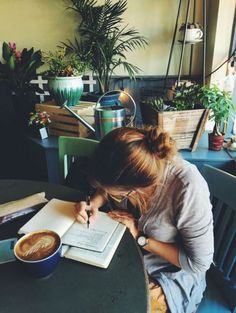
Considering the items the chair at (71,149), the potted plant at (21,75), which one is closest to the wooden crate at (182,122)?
the chair at (71,149)

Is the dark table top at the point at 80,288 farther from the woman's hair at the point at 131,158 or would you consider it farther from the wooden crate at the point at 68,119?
the wooden crate at the point at 68,119

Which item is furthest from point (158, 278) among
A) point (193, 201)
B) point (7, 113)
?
point (7, 113)

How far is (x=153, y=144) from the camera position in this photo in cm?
86

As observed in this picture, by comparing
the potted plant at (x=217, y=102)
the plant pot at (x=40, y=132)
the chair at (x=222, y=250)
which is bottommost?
the chair at (x=222, y=250)

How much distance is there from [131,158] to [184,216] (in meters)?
0.26

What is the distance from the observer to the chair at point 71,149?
1393 mm

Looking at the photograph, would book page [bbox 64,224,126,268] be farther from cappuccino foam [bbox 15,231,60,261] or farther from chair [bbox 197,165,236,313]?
chair [bbox 197,165,236,313]

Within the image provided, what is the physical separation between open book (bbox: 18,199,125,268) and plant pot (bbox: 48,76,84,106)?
44.1 inches

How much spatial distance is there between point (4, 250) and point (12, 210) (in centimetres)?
18

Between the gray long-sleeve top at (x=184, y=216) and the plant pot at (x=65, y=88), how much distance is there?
125cm

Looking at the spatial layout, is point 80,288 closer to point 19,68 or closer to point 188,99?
point 188,99

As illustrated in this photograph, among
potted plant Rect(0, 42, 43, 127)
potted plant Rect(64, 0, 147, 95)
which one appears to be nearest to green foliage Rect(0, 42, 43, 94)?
potted plant Rect(0, 42, 43, 127)

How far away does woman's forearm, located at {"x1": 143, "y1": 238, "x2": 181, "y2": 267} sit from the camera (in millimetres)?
931

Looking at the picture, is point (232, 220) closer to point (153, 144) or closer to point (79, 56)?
point (153, 144)
